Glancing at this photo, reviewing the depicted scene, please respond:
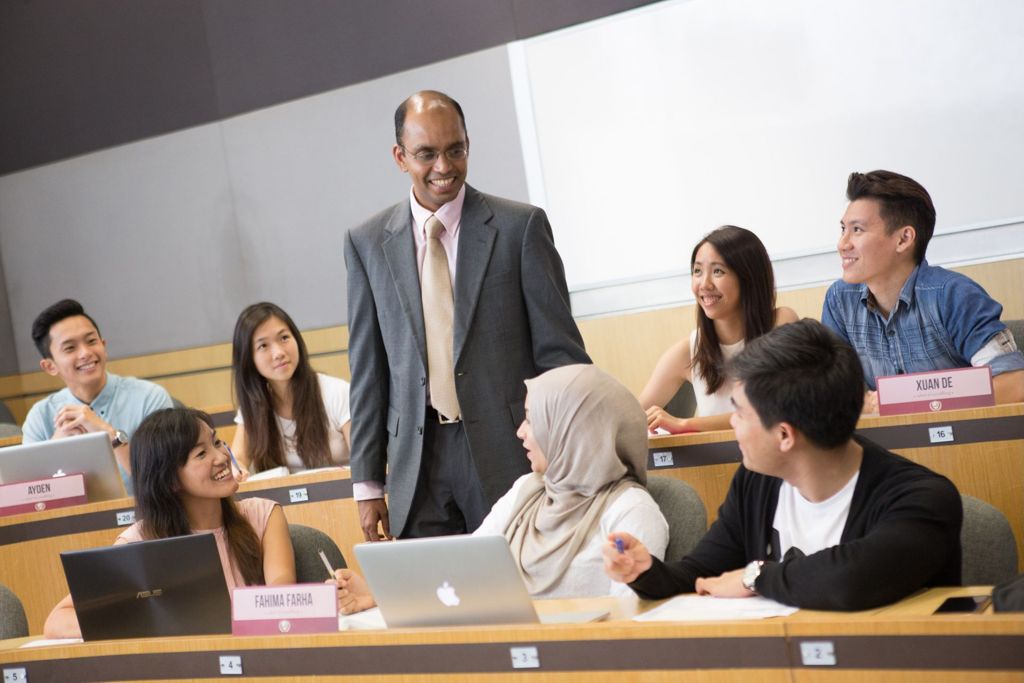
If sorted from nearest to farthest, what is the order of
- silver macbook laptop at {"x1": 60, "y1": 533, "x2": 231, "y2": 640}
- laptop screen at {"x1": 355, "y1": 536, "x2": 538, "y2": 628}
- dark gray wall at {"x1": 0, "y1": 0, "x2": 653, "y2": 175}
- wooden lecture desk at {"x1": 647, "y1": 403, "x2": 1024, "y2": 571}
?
laptop screen at {"x1": 355, "y1": 536, "x2": 538, "y2": 628}
silver macbook laptop at {"x1": 60, "y1": 533, "x2": 231, "y2": 640}
wooden lecture desk at {"x1": 647, "y1": 403, "x2": 1024, "y2": 571}
dark gray wall at {"x1": 0, "y1": 0, "x2": 653, "y2": 175}

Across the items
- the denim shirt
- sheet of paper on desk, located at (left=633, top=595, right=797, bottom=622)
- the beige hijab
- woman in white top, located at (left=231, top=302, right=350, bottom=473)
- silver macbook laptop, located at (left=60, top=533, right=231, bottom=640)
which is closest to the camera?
sheet of paper on desk, located at (left=633, top=595, right=797, bottom=622)

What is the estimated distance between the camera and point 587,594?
233 centimetres

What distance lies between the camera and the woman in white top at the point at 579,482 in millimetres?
2334

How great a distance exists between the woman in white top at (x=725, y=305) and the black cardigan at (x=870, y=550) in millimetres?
1587

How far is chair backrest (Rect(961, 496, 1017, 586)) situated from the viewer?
6.59 feet

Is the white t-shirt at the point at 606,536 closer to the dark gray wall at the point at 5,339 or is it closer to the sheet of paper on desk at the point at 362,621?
the sheet of paper on desk at the point at 362,621

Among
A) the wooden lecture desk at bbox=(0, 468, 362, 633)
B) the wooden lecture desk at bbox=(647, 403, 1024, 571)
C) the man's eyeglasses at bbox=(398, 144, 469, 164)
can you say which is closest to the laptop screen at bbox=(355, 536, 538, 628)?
the man's eyeglasses at bbox=(398, 144, 469, 164)

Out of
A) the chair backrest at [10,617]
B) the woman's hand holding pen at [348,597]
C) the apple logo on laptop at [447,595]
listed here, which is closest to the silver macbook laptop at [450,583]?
the apple logo on laptop at [447,595]

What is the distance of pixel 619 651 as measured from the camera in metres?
1.64

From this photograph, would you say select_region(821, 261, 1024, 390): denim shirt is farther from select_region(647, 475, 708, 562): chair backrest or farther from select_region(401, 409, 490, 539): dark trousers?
select_region(401, 409, 490, 539): dark trousers

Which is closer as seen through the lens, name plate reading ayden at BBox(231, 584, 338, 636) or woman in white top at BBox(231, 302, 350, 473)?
name plate reading ayden at BBox(231, 584, 338, 636)

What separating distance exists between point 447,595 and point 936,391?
5.39 ft

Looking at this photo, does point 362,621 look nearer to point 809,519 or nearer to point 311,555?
point 311,555

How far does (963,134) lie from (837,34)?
2.41 feet
